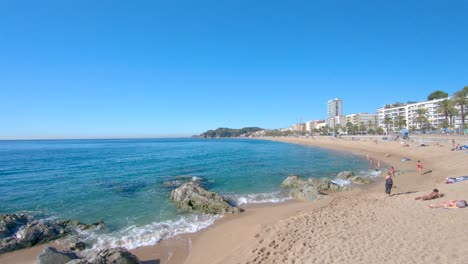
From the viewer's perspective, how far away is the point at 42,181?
2375 cm

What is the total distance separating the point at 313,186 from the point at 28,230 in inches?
610

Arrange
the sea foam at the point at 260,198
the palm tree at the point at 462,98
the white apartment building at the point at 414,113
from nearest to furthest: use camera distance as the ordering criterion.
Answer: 1. the sea foam at the point at 260,198
2. the palm tree at the point at 462,98
3. the white apartment building at the point at 414,113

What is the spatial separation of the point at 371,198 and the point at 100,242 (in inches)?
560

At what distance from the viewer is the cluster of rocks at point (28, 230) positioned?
377 inches

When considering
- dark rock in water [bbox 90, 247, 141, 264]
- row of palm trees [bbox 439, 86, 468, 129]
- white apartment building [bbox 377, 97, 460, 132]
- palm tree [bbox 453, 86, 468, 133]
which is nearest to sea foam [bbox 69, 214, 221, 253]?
dark rock in water [bbox 90, 247, 141, 264]

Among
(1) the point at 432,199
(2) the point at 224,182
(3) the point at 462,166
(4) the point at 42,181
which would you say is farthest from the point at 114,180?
(3) the point at 462,166

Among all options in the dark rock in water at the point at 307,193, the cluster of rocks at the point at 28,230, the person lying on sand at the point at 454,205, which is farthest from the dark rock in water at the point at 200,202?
the person lying on sand at the point at 454,205

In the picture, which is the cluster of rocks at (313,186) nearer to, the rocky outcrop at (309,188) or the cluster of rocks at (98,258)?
the rocky outcrop at (309,188)

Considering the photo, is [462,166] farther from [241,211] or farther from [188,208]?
[188,208]

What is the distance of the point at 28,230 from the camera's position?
10.1 metres

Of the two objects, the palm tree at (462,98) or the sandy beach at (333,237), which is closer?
the sandy beach at (333,237)

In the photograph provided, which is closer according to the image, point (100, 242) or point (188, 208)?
point (100, 242)

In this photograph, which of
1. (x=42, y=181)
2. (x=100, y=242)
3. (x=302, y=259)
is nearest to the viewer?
(x=302, y=259)

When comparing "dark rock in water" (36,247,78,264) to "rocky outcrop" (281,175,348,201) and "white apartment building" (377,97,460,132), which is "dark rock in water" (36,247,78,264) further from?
"white apartment building" (377,97,460,132)
